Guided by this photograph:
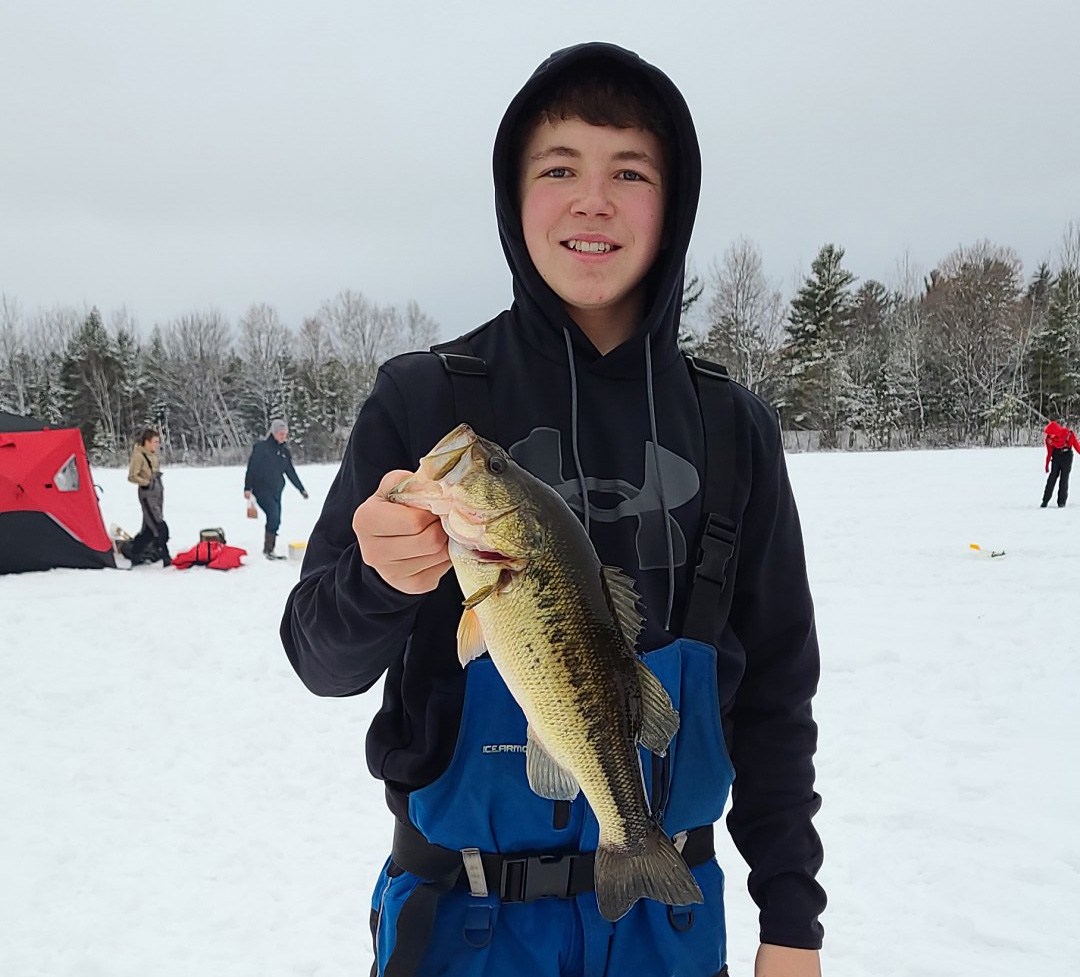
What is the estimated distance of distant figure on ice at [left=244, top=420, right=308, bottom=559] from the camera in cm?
1285

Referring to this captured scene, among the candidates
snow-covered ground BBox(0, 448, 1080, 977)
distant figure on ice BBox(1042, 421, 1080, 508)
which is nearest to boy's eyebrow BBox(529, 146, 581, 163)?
snow-covered ground BBox(0, 448, 1080, 977)

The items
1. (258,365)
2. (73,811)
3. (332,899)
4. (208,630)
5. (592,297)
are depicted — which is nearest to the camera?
(592,297)

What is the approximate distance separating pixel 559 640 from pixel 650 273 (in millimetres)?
1024

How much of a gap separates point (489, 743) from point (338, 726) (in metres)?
4.91

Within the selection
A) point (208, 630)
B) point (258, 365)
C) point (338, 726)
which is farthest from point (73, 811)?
point (258, 365)

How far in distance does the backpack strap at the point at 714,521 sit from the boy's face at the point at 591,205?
348 mm

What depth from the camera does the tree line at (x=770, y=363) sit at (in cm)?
4094

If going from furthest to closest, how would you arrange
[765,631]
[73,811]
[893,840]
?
[73,811] < [893,840] < [765,631]

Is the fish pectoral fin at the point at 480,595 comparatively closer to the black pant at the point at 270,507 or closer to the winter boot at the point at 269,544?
the black pant at the point at 270,507

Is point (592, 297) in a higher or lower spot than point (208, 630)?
higher

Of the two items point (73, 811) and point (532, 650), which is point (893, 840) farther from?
point (73, 811)

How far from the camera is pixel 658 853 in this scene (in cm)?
148

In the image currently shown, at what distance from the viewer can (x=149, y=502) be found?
11930mm

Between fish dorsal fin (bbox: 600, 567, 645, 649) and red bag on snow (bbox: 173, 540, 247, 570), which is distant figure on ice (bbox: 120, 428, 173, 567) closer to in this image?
red bag on snow (bbox: 173, 540, 247, 570)
